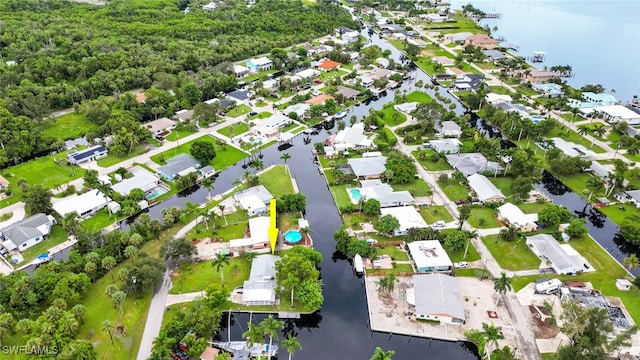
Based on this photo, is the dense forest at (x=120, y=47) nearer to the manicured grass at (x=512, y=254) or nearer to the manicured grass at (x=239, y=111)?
the manicured grass at (x=239, y=111)

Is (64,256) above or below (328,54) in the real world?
below

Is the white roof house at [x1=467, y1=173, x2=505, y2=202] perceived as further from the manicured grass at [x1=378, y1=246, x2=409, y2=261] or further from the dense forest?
the dense forest

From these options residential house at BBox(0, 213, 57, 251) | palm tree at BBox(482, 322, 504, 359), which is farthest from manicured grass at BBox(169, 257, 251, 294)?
palm tree at BBox(482, 322, 504, 359)

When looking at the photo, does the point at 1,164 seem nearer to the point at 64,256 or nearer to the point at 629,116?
the point at 64,256

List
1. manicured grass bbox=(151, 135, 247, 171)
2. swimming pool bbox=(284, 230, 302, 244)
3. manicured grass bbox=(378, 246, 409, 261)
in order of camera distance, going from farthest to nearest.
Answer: manicured grass bbox=(151, 135, 247, 171) < swimming pool bbox=(284, 230, 302, 244) < manicured grass bbox=(378, 246, 409, 261)

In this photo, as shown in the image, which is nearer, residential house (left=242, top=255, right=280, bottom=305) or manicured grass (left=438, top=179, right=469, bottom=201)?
residential house (left=242, top=255, right=280, bottom=305)

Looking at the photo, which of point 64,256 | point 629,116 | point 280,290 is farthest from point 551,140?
point 64,256
